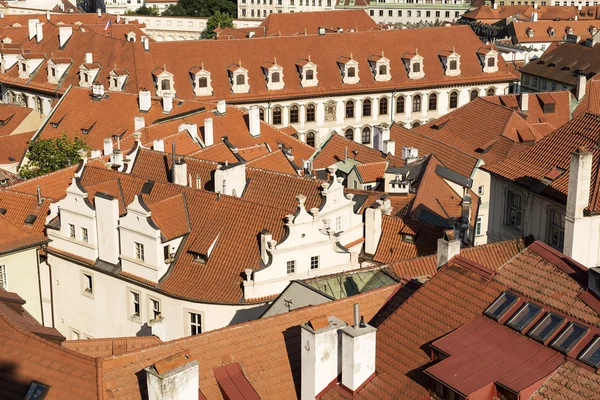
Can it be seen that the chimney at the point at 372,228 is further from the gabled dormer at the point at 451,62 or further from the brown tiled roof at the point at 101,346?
the gabled dormer at the point at 451,62

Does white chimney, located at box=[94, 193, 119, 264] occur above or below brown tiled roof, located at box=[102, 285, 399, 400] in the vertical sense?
below

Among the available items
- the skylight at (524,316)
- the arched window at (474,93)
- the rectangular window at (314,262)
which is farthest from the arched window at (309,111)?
the skylight at (524,316)

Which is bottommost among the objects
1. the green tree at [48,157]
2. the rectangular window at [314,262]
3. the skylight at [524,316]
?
the green tree at [48,157]

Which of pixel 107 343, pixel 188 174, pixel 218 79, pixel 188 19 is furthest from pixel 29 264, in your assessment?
pixel 188 19

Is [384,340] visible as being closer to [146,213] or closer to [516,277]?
[516,277]

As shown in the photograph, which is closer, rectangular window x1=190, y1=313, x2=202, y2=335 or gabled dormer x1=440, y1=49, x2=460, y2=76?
rectangular window x1=190, y1=313, x2=202, y2=335

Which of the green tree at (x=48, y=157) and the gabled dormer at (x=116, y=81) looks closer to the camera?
the green tree at (x=48, y=157)

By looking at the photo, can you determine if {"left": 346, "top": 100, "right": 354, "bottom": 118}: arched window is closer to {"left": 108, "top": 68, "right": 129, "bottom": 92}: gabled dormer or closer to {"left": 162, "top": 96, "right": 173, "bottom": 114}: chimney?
{"left": 108, "top": 68, "right": 129, "bottom": 92}: gabled dormer

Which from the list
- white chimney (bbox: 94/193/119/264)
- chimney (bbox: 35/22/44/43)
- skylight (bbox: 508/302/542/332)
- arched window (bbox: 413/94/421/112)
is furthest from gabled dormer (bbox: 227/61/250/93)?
Result: skylight (bbox: 508/302/542/332)
